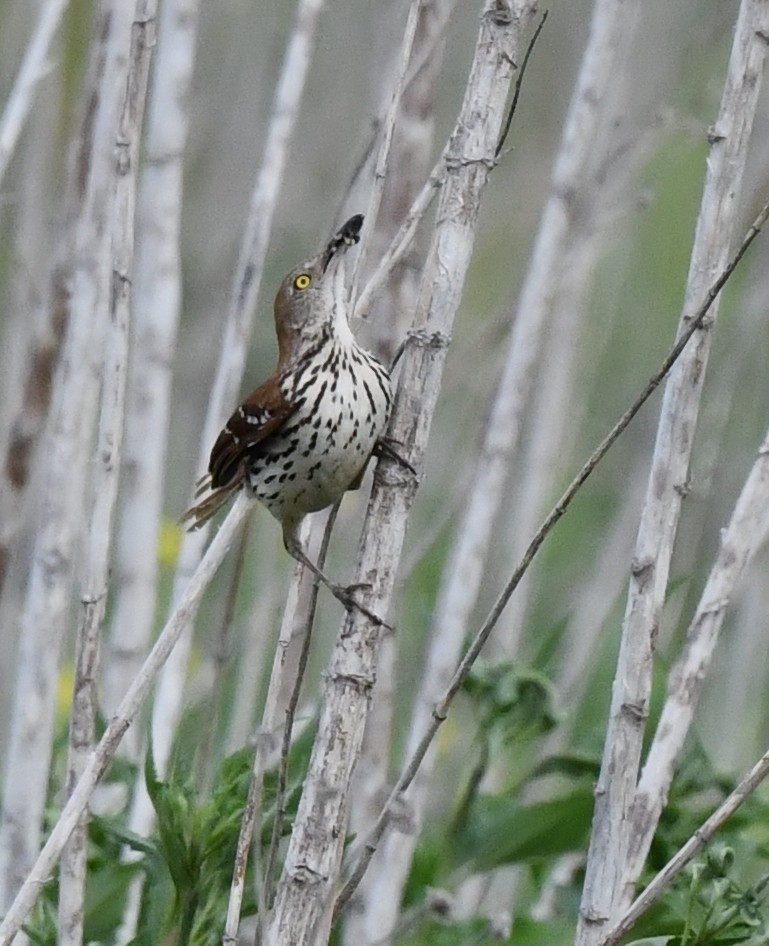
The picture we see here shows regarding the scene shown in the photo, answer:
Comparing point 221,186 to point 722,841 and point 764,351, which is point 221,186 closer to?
point 764,351

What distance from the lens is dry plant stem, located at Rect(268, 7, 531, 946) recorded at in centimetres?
213

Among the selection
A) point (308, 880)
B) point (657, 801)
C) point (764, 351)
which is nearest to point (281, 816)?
point (308, 880)

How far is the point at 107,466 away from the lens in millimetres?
2486

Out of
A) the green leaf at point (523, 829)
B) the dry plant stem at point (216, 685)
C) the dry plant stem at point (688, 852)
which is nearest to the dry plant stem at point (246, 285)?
the dry plant stem at point (216, 685)

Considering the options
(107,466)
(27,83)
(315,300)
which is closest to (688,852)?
(107,466)

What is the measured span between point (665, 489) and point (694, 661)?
0.93 ft

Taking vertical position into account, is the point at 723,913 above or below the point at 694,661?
below

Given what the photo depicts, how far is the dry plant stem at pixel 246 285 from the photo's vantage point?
10.1ft

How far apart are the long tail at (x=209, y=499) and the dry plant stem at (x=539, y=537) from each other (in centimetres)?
83

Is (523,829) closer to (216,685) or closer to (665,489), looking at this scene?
(216,685)

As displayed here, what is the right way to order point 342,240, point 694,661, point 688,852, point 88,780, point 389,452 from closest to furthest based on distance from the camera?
1. point 688,852
2. point 88,780
3. point 389,452
4. point 694,661
5. point 342,240

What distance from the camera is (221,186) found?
7203 mm

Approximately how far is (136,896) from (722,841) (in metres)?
1.12

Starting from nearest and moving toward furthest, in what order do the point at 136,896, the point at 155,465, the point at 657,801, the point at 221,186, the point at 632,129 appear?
the point at 657,801 < the point at 136,896 < the point at 155,465 < the point at 632,129 < the point at 221,186
